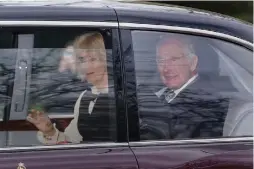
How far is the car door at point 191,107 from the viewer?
2.72 metres

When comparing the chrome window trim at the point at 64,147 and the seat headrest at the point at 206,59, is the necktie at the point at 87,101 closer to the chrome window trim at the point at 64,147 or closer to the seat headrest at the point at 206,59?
the chrome window trim at the point at 64,147

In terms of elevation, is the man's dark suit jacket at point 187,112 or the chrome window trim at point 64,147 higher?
the man's dark suit jacket at point 187,112

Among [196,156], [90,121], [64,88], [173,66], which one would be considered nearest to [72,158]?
[90,121]

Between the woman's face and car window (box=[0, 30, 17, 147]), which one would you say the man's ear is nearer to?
the woman's face

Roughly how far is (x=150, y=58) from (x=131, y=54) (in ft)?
0.35

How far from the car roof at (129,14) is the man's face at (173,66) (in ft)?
0.40

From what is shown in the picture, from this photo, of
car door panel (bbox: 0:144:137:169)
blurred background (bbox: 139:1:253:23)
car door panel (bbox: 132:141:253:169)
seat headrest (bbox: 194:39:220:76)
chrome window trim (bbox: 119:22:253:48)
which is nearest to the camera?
car door panel (bbox: 0:144:137:169)

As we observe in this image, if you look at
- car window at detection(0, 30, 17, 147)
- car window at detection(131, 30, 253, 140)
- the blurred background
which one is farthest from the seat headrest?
the blurred background

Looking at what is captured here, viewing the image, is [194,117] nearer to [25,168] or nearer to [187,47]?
[187,47]

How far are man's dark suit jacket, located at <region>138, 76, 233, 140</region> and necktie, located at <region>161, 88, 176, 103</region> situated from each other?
0.06 feet

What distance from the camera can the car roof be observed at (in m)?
2.70

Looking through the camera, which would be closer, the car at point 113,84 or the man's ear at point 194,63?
the car at point 113,84

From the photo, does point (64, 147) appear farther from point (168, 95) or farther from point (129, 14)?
point (129, 14)

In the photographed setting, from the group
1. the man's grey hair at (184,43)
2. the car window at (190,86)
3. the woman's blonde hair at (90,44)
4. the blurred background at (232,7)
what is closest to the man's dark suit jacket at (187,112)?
the car window at (190,86)
